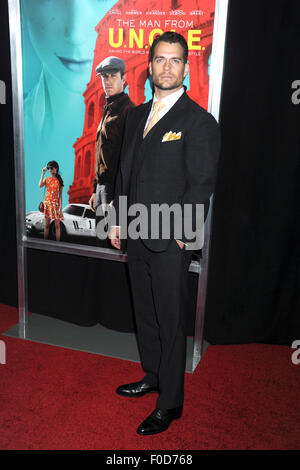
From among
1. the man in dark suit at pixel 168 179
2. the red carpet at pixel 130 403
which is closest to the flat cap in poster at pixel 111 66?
the man in dark suit at pixel 168 179

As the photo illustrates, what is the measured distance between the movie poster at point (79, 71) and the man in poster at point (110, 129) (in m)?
0.03

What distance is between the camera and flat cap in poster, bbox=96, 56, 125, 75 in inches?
83.7

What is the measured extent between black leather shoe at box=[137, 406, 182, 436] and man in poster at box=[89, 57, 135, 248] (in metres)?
0.98

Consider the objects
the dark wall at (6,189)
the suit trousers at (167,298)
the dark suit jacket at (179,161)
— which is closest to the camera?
the dark suit jacket at (179,161)

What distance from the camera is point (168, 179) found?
168cm

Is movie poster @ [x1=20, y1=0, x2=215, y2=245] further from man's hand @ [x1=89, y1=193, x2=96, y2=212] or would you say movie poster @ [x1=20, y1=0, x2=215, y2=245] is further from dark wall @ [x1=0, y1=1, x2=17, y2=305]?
dark wall @ [x1=0, y1=1, x2=17, y2=305]

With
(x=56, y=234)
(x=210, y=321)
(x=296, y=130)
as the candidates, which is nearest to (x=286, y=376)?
(x=210, y=321)

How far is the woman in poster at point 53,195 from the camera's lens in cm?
237

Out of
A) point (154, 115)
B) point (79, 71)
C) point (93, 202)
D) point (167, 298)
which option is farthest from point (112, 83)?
point (167, 298)

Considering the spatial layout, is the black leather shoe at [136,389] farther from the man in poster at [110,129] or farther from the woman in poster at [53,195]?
the woman in poster at [53,195]

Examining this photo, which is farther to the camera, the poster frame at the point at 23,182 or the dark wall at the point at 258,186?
the dark wall at the point at 258,186

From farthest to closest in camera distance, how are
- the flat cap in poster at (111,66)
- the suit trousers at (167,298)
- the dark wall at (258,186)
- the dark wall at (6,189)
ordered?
the dark wall at (6,189) → the dark wall at (258,186) → the flat cap in poster at (111,66) → the suit trousers at (167,298)

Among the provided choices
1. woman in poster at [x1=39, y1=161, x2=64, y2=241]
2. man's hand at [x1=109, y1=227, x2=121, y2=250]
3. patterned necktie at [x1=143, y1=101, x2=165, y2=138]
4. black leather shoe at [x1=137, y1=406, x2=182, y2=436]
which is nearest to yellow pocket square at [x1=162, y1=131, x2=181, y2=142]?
patterned necktie at [x1=143, y1=101, x2=165, y2=138]
